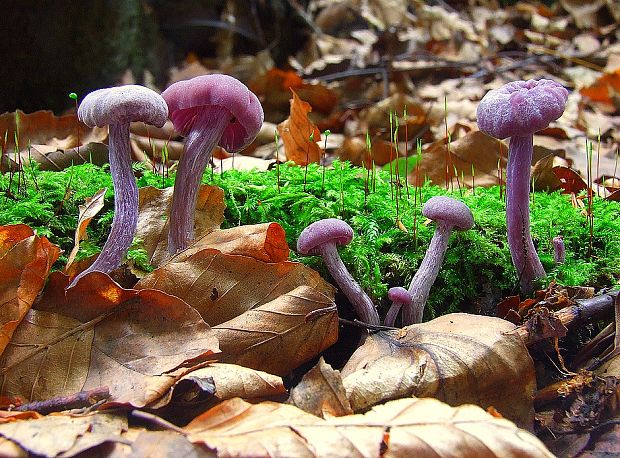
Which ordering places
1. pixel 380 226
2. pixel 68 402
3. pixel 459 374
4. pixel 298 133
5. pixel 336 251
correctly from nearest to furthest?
pixel 68 402 → pixel 459 374 → pixel 336 251 → pixel 380 226 → pixel 298 133

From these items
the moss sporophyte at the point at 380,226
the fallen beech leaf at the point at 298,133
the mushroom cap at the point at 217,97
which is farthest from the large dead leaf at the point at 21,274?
the fallen beech leaf at the point at 298,133

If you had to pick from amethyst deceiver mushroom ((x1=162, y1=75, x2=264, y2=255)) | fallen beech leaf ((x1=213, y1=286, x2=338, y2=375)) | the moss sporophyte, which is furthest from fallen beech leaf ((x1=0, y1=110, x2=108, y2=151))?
fallen beech leaf ((x1=213, y1=286, x2=338, y2=375))

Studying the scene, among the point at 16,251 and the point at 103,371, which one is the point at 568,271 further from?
the point at 16,251

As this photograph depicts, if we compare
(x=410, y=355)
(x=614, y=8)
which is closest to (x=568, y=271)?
(x=410, y=355)

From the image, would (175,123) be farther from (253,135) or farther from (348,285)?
(348,285)

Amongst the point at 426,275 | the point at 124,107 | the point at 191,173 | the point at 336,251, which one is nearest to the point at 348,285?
the point at 336,251
